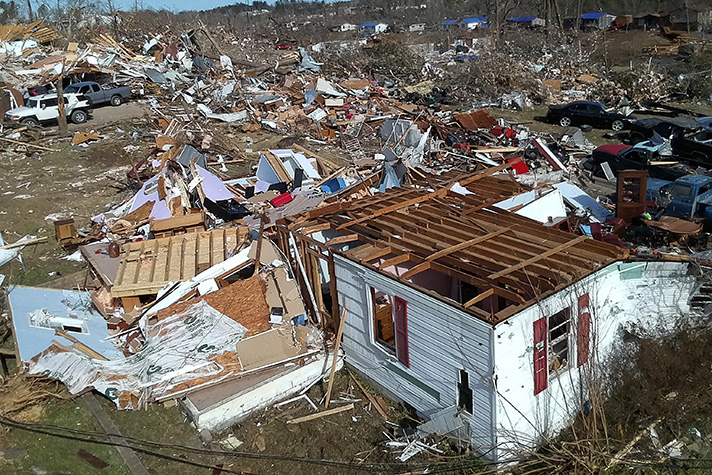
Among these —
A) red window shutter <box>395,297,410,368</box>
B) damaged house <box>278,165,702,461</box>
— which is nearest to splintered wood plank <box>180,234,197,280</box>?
damaged house <box>278,165,702,461</box>

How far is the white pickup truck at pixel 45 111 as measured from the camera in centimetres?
2778

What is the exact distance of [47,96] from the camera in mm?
28234

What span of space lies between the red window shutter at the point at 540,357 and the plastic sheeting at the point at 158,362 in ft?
17.5

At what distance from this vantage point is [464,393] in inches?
321

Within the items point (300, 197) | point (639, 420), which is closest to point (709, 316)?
point (639, 420)

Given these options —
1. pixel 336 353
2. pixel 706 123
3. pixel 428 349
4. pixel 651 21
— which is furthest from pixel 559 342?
pixel 651 21

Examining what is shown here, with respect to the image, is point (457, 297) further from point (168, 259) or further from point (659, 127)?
point (659, 127)

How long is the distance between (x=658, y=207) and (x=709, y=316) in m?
8.19

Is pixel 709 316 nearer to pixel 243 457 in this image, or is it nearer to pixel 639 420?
pixel 639 420

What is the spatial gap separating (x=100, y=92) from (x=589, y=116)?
25305mm

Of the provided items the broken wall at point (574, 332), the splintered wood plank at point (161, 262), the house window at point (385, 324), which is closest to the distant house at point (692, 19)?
the broken wall at point (574, 332)

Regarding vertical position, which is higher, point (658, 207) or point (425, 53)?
point (425, 53)

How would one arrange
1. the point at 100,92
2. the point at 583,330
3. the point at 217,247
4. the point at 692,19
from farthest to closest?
1. the point at 692,19
2. the point at 100,92
3. the point at 217,247
4. the point at 583,330

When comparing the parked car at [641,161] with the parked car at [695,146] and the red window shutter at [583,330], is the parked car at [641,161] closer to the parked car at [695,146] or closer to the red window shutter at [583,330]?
the parked car at [695,146]
